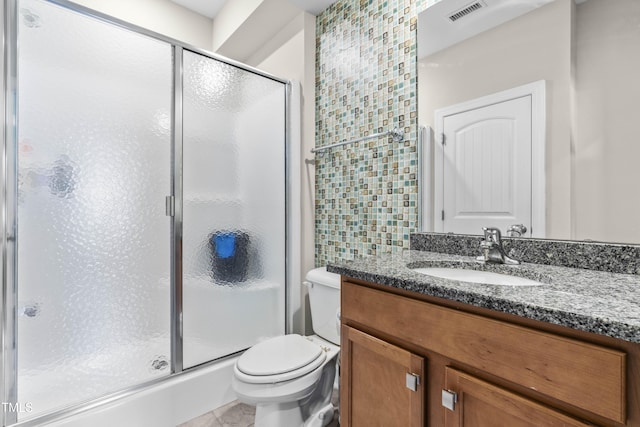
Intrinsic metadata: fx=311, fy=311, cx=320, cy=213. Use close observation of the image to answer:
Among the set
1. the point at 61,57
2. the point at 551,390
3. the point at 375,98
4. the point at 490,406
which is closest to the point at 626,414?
the point at 551,390

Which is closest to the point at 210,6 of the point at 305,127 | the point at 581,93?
the point at 305,127

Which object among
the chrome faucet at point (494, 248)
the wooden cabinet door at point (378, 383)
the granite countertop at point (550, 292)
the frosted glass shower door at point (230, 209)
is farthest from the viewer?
the frosted glass shower door at point (230, 209)

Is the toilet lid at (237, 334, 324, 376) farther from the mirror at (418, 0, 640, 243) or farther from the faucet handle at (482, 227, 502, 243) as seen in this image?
the mirror at (418, 0, 640, 243)

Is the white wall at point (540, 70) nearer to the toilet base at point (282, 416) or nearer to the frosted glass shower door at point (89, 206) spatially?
the toilet base at point (282, 416)

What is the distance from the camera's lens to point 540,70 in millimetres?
1071

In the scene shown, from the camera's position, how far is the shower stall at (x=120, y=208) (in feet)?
3.91

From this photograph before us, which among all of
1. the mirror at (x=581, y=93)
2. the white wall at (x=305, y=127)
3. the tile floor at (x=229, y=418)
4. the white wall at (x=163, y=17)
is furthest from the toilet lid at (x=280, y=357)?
the white wall at (x=163, y=17)

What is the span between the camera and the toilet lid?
4.19 ft

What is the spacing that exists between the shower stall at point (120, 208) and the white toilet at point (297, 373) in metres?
0.42

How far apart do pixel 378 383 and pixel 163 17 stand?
2.74 meters

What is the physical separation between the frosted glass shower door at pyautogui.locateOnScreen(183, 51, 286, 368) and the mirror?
120 cm

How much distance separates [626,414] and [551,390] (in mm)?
101

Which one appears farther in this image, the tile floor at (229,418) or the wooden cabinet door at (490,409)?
the tile floor at (229,418)
